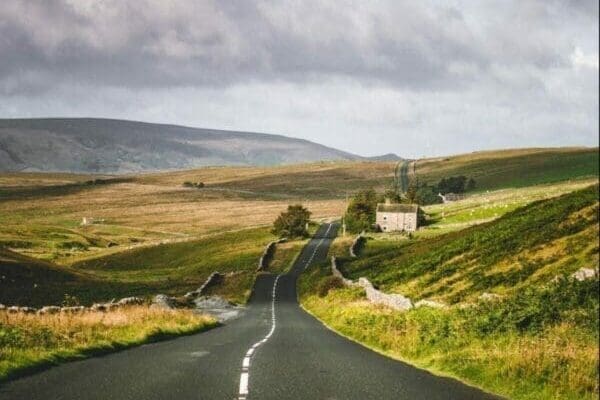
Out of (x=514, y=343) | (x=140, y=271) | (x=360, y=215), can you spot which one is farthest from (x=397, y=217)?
(x=514, y=343)

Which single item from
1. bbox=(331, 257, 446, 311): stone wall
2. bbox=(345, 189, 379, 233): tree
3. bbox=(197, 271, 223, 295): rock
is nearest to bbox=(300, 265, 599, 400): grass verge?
bbox=(331, 257, 446, 311): stone wall

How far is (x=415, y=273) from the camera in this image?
210ft

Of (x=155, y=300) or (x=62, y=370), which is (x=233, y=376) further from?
(x=155, y=300)

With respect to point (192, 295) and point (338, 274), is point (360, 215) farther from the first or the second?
point (192, 295)

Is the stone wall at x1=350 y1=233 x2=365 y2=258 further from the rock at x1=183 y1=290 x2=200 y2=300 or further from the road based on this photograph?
the road

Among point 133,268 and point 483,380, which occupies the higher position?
point 483,380

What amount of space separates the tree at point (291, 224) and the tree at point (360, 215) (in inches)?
452

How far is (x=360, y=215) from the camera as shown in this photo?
15050cm

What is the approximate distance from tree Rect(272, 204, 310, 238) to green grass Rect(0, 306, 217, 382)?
107m

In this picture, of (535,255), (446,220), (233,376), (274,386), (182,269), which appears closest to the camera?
(274,386)

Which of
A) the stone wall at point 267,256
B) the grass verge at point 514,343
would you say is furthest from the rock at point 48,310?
the stone wall at point 267,256

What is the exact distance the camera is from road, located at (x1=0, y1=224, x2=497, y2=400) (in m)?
14.2

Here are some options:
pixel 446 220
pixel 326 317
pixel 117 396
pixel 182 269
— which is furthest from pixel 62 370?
pixel 446 220

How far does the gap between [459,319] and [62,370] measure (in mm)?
14398
